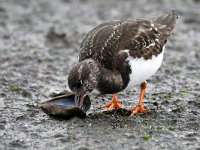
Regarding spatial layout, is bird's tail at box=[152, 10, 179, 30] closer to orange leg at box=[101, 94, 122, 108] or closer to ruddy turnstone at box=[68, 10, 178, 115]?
ruddy turnstone at box=[68, 10, 178, 115]

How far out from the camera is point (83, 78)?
22.3ft

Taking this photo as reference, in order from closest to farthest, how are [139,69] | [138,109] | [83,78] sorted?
1. [83,78]
2. [139,69]
3. [138,109]

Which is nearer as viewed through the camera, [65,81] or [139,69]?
[139,69]

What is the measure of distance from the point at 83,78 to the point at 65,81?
2595mm

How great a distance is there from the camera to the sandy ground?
6707 mm

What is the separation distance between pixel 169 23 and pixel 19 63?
2.96 m

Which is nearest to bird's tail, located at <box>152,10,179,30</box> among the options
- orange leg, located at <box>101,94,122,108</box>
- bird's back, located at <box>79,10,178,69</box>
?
bird's back, located at <box>79,10,178,69</box>

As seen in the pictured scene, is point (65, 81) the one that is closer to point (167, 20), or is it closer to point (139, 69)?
point (167, 20)

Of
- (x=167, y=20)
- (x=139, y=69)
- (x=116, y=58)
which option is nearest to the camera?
(x=116, y=58)

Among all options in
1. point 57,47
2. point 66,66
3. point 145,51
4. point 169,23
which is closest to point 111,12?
point 57,47

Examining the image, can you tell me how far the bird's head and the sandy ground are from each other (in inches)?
19.3

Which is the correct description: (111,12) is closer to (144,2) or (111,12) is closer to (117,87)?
(144,2)

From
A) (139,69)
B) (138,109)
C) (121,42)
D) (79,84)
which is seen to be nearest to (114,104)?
(138,109)

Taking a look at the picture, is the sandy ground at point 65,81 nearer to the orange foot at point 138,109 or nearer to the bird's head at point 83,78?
the orange foot at point 138,109
